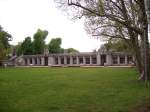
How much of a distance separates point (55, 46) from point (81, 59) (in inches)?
1296

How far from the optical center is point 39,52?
131750mm

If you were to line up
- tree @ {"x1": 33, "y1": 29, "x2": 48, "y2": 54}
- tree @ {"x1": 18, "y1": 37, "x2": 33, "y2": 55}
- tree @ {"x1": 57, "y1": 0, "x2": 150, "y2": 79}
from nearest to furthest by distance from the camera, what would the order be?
tree @ {"x1": 57, "y1": 0, "x2": 150, "y2": 79} < tree @ {"x1": 18, "y1": 37, "x2": 33, "y2": 55} < tree @ {"x1": 33, "y1": 29, "x2": 48, "y2": 54}

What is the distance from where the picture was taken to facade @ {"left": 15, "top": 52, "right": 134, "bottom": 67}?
100350 millimetres

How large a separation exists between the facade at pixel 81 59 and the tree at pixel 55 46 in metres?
16.2

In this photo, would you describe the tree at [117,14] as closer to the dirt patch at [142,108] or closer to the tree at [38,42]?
the dirt patch at [142,108]

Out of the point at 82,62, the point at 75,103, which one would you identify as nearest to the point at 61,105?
the point at 75,103

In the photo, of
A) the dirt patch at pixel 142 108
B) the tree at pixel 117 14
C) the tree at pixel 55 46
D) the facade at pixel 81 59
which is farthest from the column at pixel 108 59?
the dirt patch at pixel 142 108

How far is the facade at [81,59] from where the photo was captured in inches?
3951

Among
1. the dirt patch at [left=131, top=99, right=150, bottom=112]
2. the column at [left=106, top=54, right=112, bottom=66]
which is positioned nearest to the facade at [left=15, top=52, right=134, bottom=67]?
the column at [left=106, top=54, right=112, bottom=66]

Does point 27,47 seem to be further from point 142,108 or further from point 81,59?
point 142,108

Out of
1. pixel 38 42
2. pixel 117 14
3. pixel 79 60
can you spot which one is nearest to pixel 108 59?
pixel 79 60

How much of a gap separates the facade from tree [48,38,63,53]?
639 inches

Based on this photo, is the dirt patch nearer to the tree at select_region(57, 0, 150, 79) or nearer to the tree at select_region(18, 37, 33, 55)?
the tree at select_region(57, 0, 150, 79)

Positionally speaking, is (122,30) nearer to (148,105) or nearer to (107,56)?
(148,105)
